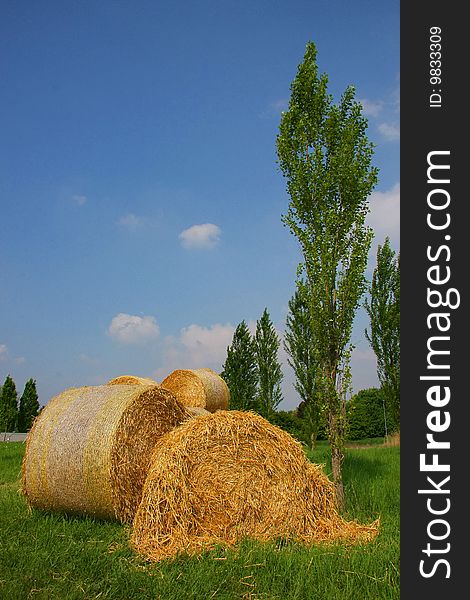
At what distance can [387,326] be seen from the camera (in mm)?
19281

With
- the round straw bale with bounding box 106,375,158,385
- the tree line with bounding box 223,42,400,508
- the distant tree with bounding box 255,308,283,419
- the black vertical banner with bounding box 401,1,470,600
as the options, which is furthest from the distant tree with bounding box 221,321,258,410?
the black vertical banner with bounding box 401,1,470,600

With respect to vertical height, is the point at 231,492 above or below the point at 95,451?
below

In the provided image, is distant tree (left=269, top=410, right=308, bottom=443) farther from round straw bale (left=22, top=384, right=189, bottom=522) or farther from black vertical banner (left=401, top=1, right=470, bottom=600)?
black vertical banner (left=401, top=1, right=470, bottom=600)

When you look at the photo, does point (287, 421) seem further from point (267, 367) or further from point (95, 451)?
point (95, 451)

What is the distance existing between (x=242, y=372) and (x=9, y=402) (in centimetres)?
1119

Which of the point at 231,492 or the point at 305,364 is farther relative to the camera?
the point at 305,364

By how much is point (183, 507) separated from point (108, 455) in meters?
1.19

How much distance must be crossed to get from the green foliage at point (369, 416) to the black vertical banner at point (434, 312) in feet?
71.9

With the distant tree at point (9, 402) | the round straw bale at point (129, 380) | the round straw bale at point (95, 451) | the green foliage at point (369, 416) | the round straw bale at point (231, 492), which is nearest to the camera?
the round straw bale at point (231, 492)

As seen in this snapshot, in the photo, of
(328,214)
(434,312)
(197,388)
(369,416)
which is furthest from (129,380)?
(369,416)

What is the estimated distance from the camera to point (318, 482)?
282 inches

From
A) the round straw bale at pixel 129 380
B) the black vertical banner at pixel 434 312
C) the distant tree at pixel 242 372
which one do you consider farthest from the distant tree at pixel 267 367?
the black vertical banner at pixel 434 312

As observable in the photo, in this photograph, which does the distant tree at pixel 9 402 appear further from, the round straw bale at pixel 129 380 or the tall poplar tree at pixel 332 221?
the tall poplar tree at pixel 332 221

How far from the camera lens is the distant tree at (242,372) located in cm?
2202
